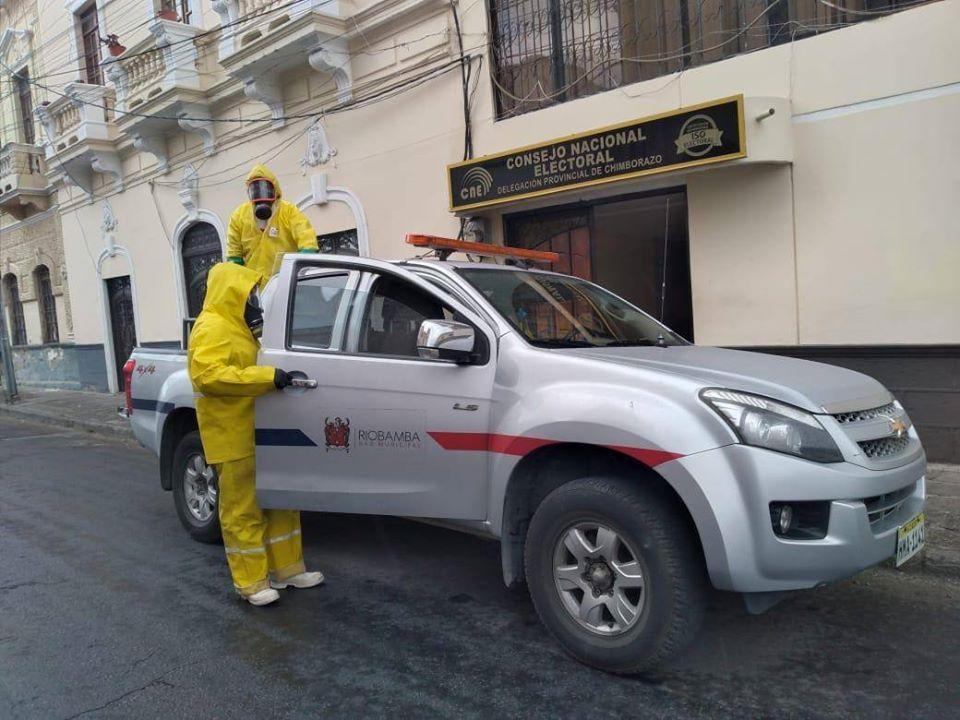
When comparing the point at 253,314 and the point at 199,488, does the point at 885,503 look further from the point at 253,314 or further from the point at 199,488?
the point at 199,488

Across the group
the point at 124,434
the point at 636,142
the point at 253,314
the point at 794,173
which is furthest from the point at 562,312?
the point at 124,434

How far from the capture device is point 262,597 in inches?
Result: 157

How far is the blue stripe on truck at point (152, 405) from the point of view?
16.7 ft

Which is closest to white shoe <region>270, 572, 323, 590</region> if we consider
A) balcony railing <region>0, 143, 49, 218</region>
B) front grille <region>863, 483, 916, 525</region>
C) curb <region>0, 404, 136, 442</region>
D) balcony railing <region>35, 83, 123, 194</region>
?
front grille <region>863, 483, 916, 525</region>

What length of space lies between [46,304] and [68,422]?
7.86 m

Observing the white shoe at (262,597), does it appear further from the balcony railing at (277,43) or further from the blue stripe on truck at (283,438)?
the balcony railing at (277,43)

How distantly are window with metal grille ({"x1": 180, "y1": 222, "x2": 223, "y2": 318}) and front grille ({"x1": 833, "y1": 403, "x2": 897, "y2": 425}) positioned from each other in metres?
11.7

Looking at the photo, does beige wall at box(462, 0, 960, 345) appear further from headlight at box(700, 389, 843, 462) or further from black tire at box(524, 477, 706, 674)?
black tire at box(524, 477, 706, 674)

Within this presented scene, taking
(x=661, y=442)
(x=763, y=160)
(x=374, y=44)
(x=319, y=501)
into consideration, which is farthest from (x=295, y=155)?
(x=661, y=442)

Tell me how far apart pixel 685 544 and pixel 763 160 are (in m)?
4.47

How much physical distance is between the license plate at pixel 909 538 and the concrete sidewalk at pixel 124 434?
3.86 ft

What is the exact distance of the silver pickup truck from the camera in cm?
276

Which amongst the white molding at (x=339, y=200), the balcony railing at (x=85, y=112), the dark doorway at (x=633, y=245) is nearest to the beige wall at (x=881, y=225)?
the dark doorway at (x=633, y=245)

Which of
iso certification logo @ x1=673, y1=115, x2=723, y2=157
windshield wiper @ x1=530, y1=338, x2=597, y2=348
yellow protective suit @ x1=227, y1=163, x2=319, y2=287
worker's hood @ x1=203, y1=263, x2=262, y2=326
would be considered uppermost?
iso certification logo @ x1=673, y1=115, x2=723, y2=157
